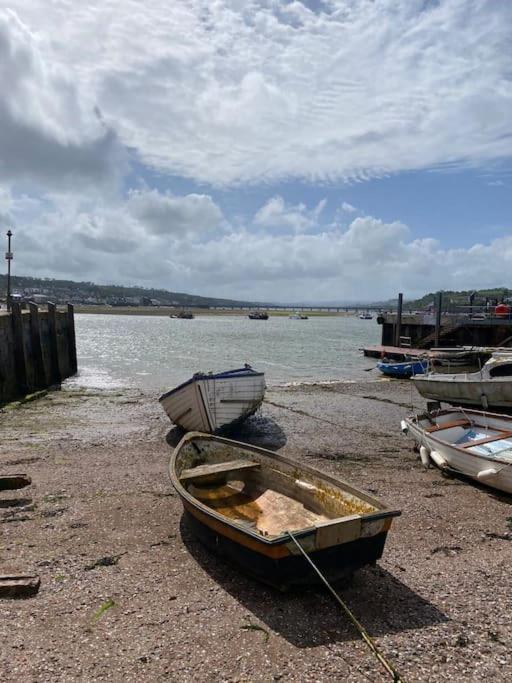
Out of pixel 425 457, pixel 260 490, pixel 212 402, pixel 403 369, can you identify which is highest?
pixel 212 402

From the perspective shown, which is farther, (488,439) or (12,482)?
(488,439)

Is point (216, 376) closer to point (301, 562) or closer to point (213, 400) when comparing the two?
point (213, 400)

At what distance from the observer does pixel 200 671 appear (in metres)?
4.84

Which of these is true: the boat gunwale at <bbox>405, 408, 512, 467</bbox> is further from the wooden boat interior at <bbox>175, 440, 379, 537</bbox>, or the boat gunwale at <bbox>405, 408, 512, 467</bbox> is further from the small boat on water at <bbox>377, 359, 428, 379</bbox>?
the small boat on water at <bbox>377, 359, 428, 379</bbox>

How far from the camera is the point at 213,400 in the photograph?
1430 cm

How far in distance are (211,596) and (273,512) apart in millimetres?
1864

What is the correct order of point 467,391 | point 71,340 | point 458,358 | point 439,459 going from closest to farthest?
point 439,459
point 467,391
point 458,358
point 71,340

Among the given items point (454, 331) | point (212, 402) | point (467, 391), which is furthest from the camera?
point (454, 331)

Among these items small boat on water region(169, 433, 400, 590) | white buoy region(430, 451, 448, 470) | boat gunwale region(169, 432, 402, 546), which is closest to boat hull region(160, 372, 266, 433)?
small boat on water region(169, 433, 400, 590)

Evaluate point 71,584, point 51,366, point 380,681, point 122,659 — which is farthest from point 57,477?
point 51,366

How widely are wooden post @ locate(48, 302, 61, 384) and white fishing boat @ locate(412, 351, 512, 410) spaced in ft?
58.6

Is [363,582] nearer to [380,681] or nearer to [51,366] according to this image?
[380,681]

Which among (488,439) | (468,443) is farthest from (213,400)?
(488,439)

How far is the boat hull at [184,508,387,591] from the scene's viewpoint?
19.0ft
